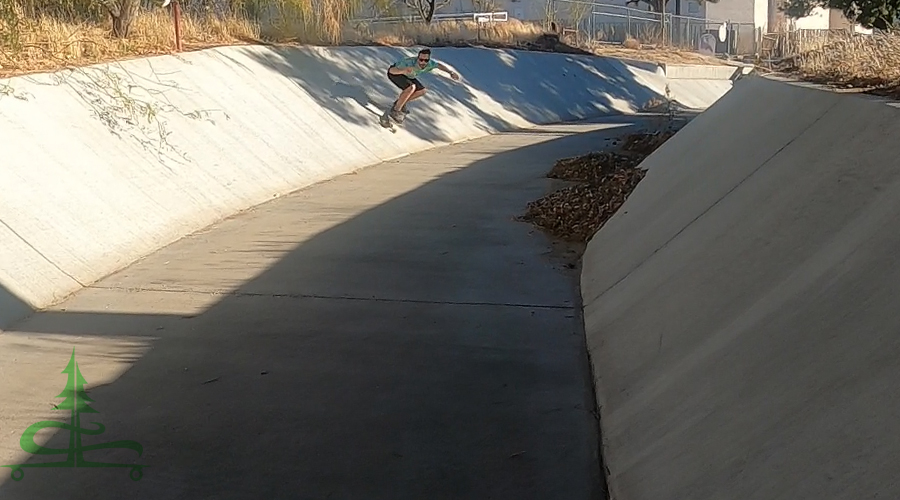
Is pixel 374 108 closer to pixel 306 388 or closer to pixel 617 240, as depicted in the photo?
pixel 617 240

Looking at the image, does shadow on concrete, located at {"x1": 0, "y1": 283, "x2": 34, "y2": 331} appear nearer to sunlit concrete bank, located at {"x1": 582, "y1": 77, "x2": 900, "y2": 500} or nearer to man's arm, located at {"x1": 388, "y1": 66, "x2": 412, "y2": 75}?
sunlit concrete bank, located at {"x1": 582, "y1": 77, "x2": 900, "y2": 500}

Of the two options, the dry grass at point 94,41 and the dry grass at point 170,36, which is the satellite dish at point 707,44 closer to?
the dry grass at point 170,36

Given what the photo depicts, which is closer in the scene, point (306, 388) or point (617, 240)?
point (306, 388)

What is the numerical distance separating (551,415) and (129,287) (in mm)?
4393

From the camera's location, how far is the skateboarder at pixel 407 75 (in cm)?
1820

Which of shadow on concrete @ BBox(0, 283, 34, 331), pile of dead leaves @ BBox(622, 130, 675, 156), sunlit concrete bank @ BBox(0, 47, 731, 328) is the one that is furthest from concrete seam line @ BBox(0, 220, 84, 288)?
pile of dead leaves @ BBox(622, 130, 675, 156)

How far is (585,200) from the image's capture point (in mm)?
11953

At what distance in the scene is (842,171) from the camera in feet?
18.5

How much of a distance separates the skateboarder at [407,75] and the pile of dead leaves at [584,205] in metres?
5.00

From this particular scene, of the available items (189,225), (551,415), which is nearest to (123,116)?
(189,225)

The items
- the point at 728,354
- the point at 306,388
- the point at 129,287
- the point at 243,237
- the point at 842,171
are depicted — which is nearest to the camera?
the point at 728,354

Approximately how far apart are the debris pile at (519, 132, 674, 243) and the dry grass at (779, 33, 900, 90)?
7.56 feet

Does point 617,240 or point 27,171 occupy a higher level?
point 27,171

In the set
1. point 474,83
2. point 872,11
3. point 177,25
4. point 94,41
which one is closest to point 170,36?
point 177,25
